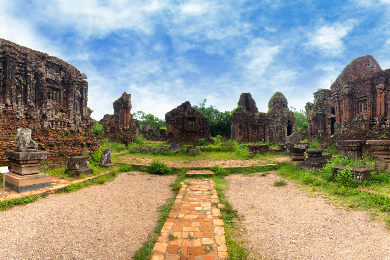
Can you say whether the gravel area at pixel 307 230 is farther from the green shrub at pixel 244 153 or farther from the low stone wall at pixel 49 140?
the low stone wall at pixel 49 140

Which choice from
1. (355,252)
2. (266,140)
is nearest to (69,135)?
(355,252)

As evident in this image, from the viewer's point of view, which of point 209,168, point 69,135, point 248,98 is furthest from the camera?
point 248,98

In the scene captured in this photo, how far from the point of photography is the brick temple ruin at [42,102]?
323 inches

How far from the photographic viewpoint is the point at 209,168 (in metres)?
9.25

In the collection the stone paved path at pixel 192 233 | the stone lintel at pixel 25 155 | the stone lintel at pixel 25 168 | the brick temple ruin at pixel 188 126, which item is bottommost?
the stone paved path at pixel 192 233

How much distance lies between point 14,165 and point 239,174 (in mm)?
8275

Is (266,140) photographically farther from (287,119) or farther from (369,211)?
(369,211)

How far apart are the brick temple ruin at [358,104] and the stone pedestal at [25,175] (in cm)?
1817

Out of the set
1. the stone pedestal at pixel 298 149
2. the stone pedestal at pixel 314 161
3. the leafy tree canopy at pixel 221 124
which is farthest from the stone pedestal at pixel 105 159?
the leafy tree canopy at pixel 221 124

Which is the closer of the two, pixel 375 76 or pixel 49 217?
pixel 49 217

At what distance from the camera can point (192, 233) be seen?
132 inches

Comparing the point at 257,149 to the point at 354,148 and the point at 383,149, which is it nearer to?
the point at 354,148

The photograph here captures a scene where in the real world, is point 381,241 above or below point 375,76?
below

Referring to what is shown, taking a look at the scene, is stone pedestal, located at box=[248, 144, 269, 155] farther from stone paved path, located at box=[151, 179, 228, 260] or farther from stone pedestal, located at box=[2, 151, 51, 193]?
stone pedestal, located at box=[2, 151, 51, 193]
